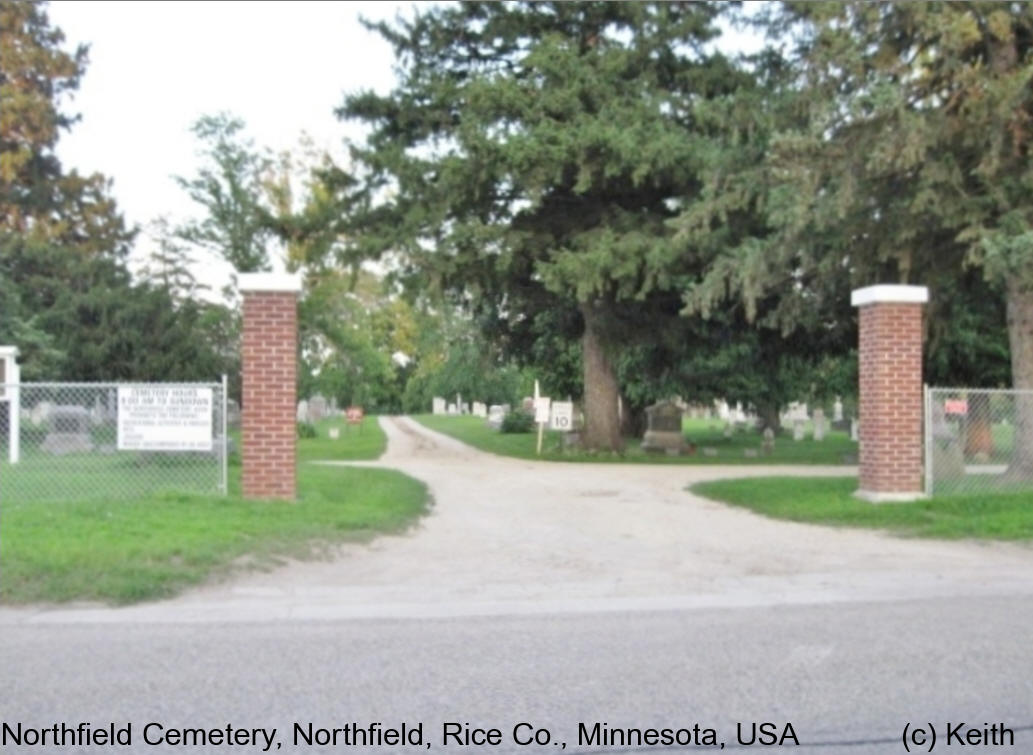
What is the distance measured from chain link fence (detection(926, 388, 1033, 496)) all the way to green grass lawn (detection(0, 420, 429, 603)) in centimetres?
703

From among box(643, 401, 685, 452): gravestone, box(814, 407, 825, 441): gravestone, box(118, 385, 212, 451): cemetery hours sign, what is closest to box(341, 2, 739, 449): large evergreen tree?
box(643, 401, 685, 452): gravestone

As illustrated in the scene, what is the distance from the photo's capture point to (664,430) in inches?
1314

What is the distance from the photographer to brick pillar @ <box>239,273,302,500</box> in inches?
523

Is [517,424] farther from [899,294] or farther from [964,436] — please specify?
[899,294]

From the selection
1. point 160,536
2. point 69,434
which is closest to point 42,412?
point 69,434

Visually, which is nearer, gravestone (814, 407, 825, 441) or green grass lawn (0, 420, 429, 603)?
green grass lawn (0, 420, 429, 603)

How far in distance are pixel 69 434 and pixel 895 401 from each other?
11.7 metres

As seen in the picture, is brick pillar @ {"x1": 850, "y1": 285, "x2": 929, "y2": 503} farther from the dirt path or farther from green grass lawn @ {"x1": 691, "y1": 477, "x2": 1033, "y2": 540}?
the dirt path

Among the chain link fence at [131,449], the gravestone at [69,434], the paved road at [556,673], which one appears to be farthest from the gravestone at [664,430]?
the paved road at [556,673]

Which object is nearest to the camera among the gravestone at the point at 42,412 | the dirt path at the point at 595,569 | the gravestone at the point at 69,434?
the dirt path at the point at 595,569

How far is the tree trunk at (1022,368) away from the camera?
1598cm

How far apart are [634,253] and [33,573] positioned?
651 inches

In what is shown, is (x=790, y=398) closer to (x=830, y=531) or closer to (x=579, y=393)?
(x=579, y=393)

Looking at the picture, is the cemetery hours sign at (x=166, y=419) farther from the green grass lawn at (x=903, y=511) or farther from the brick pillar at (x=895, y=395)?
the brick pillar at (x=895, y=395)
